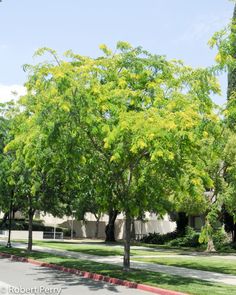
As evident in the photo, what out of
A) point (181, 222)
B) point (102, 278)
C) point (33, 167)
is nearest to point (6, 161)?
point (33, 167)

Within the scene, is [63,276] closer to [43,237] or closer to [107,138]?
[107,138]

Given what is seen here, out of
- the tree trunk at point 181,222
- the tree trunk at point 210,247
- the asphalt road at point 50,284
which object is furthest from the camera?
the tree trunk at point 181,222

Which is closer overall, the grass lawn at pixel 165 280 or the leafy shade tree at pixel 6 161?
the grass lawn at pixel 165 280

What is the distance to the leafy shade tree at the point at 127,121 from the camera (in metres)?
14.7

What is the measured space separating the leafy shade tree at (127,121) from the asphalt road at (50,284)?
9.71ft

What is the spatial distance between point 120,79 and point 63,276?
7491 mm

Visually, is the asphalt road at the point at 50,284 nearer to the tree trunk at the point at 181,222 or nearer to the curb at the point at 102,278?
the curb at the point at 102,278

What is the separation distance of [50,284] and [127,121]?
5684 millimetres

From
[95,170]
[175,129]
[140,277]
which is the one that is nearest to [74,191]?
[95,170]

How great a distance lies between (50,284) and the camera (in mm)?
14602

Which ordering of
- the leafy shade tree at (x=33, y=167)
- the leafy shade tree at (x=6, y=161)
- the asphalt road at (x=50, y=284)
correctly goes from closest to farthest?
1. the asphalt road at (x=50, y=284)
2. the leafy shade tree at (x=33, y=167)
3. the leafy shade tree at (x=6, y=161)

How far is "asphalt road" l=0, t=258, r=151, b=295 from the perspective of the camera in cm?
1313

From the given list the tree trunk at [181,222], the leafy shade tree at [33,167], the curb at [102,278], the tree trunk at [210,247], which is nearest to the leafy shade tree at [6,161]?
the leafy shade tree at [33,167]

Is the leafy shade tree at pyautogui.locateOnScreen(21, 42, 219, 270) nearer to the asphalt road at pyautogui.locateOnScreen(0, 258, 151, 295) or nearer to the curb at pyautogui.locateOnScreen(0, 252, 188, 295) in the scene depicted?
the curb at pyautogui.locateOnScreen(0, 252, 188, 295)
